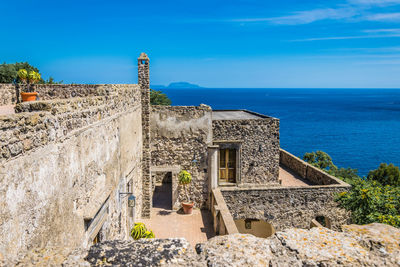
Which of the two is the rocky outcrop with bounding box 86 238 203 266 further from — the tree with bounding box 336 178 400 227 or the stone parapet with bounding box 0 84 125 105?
the stone parapet with bounding box 0 84 125 105

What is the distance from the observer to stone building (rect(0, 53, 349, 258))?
4.17m

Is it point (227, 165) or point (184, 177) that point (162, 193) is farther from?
point (227, 165)

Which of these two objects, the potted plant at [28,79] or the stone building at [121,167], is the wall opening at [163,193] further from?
the potted plant at [28,79]

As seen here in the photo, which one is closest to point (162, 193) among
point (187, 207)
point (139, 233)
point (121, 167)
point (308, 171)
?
point (187, 207)

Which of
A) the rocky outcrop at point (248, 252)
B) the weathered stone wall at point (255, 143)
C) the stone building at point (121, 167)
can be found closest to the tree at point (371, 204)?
the stone building at point (121, 167)

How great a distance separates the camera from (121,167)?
983 centimetres

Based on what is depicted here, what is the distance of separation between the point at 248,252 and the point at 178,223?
11537mm

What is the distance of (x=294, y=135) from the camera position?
8669 cm

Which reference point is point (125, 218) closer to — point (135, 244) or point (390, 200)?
point (135, 244)

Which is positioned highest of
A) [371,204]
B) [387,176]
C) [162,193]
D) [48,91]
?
[48,91]

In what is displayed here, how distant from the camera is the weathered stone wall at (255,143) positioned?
51.8 ft

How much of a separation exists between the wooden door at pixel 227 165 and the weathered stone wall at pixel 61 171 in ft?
23.5

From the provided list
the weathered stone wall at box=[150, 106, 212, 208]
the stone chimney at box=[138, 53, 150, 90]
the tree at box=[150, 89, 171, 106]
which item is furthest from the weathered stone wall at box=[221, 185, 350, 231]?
the tree at box=[150, 89, 171, 106]

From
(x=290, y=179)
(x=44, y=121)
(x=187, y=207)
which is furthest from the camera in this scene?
(x=290, y=179)
